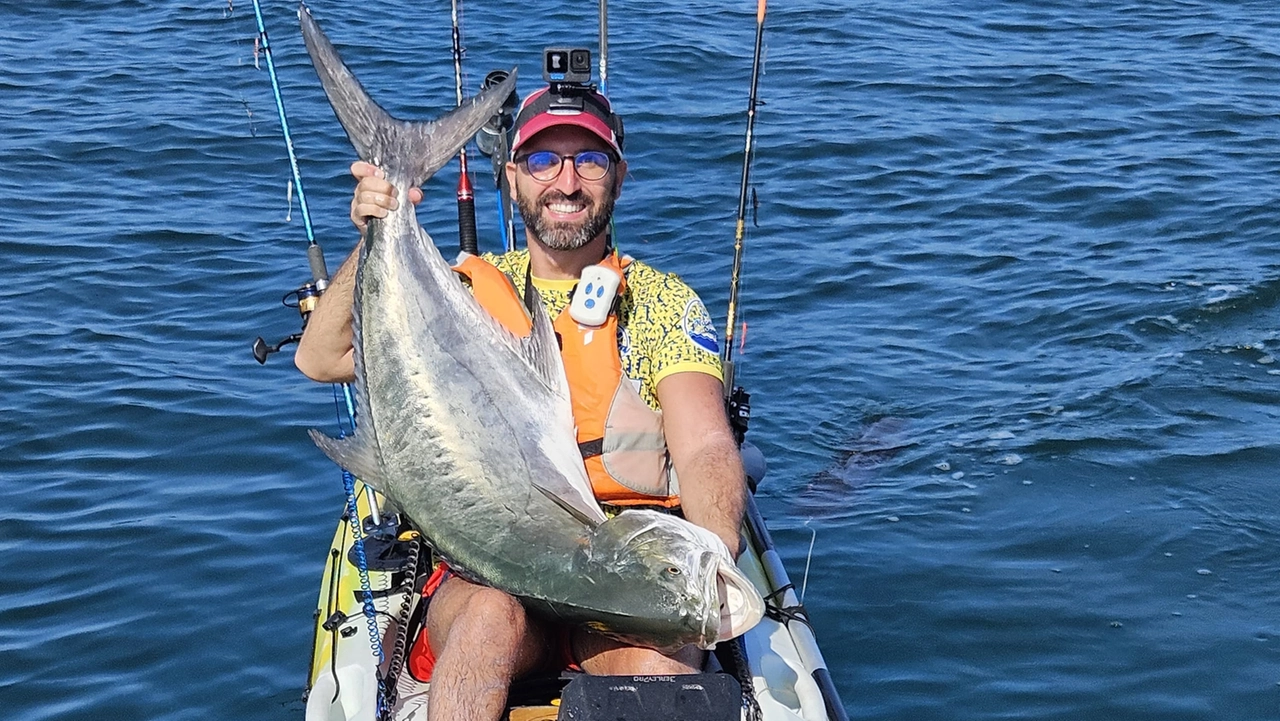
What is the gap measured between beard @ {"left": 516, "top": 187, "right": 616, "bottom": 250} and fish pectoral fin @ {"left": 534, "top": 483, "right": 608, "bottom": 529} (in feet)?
3.43

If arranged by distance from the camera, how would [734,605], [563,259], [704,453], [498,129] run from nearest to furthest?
[734,605]
[704,453]
[563,259]
[498,129]

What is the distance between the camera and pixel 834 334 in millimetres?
8977

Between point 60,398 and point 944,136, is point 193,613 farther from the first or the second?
point 944,136

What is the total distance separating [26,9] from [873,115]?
9.73 metres

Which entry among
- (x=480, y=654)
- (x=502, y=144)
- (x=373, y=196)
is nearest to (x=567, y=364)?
(x=373, y=196)

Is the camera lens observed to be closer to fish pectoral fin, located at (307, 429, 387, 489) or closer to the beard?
the beard

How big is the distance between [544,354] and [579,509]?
0.45 m

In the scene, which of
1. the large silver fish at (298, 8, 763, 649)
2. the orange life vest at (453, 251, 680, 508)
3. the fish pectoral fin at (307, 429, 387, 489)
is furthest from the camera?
the orange life vest at (453, 251, 680, 508)

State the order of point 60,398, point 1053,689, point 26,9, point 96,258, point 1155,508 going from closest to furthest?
point 1053,689, point 1155,508, point 60,398, point 96,258, point 26,9

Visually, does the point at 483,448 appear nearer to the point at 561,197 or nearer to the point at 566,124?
the point at 561,197

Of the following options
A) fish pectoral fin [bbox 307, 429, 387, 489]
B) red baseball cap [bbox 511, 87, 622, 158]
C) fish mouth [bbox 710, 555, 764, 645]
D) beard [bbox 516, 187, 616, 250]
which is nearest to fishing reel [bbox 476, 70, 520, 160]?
red baseball cap [bbox 511, 87, 622, 158]

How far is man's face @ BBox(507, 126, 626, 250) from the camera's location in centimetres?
422

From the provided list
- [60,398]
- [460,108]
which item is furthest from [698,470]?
[60,398]

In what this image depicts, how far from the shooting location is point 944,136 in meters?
12.7
